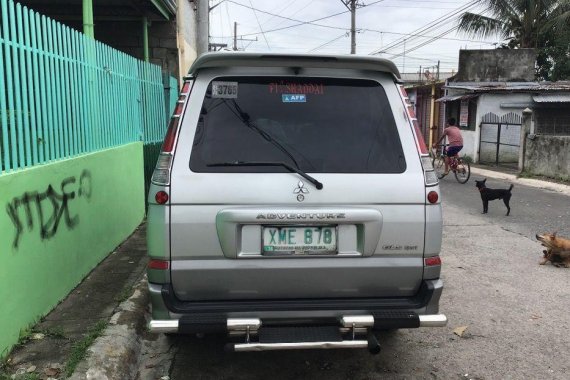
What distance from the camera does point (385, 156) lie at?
10.2 ft

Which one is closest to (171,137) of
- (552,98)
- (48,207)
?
(48,207)

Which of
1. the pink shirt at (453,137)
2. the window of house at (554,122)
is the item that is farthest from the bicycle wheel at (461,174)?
the window of house at (554,122)

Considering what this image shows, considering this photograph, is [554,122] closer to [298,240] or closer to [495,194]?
[495,194]

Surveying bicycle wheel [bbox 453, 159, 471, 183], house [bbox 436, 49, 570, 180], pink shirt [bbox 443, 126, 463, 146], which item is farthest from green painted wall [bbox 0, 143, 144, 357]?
house [bbox 436, 49, 570, 180]

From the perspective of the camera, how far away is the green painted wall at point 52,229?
3472mm

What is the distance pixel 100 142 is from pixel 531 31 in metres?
24.5

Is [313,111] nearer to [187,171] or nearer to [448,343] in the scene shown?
[187,171]

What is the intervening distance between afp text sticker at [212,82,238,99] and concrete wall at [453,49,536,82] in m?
22.7

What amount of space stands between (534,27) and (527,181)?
14304mm

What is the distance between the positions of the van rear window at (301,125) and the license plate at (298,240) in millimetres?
340

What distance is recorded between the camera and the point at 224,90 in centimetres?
309

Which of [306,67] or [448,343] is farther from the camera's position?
[448,343]

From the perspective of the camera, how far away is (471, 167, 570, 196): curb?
12234 mm

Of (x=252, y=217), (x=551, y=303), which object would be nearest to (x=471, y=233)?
(x=551, y=303)
